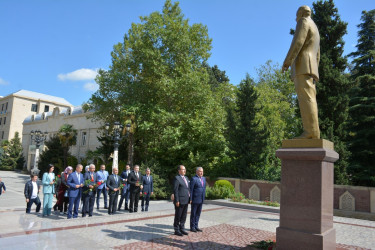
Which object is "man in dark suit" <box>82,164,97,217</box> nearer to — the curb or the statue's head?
the curb

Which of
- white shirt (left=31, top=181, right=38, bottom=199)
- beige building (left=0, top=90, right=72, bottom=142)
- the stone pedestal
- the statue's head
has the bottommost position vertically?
white shirt (left=31, top=181, right=38, bottom=199)

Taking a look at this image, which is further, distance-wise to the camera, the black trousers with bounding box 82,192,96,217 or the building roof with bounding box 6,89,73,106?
the building roof with bounding box 6,89,73,106

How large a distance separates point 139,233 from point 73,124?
3827 cm

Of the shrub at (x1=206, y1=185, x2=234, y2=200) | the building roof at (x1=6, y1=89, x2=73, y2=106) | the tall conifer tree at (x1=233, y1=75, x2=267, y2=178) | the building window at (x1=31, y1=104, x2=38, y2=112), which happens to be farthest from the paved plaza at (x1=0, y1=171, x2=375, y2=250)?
the building roof at (x1=6, y1=89, x2=73, y2=106)

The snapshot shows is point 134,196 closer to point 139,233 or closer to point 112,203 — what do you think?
point 112,203

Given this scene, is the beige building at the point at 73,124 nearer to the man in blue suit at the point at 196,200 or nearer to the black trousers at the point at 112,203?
the black trousers at the point at 112,203

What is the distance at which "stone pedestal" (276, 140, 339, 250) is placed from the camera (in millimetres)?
5664

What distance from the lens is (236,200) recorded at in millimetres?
15898

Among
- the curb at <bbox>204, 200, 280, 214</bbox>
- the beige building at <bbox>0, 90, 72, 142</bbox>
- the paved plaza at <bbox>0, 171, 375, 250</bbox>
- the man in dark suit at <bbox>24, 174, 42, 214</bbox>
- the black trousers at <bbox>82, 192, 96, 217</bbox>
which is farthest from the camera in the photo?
the beige building at <bbox>0, 90, 72, 142</bbox>

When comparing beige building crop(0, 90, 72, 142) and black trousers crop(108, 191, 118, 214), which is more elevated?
beige building crop(0, 90, 72, 142)

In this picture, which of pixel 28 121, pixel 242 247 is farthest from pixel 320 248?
pixel 28 121

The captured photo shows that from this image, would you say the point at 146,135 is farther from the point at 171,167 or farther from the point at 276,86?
the point at 276,86

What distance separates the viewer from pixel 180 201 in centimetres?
843

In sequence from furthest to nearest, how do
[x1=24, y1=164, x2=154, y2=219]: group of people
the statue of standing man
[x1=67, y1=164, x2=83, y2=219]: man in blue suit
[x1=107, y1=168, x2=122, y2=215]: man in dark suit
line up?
[x1=107, y1=168, x2=122, y2=215]: man in dark suit → [x1=24, y1=164, x2=154, y2=219]: group of people → [x1=67, y1=164, x2=83, y2=219]: man in blue suit → the statue of standing man
